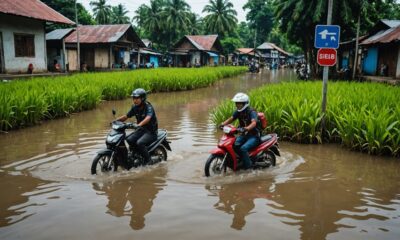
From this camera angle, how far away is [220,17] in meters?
57.3

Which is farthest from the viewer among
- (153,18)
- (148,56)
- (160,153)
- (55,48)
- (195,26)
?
(195,26)

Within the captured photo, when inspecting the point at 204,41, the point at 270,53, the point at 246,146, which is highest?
the point at 204,41

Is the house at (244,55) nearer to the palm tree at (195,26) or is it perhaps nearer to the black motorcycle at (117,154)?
the palm tree at (195,26)

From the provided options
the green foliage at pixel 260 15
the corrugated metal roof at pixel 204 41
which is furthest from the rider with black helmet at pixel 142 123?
the green foliage at pixel 260 15

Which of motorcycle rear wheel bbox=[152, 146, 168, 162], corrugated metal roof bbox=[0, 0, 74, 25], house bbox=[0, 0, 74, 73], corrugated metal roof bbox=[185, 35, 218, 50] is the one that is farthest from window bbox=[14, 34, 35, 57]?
corrugated metal roof bbox=[185, 35, 218, 50]

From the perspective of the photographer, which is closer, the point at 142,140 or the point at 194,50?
the point at 142,140

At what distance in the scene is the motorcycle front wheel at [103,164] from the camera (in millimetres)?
5535

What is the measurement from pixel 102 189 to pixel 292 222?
2.72 m

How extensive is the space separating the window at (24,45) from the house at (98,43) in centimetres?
1075

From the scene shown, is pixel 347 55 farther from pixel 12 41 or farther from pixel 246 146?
pixel 246 146

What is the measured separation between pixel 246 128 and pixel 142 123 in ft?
5.65

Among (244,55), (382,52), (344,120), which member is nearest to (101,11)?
(244,55)

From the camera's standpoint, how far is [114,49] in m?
35.0

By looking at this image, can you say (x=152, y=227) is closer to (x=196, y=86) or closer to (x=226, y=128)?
(x=226, y=128)
